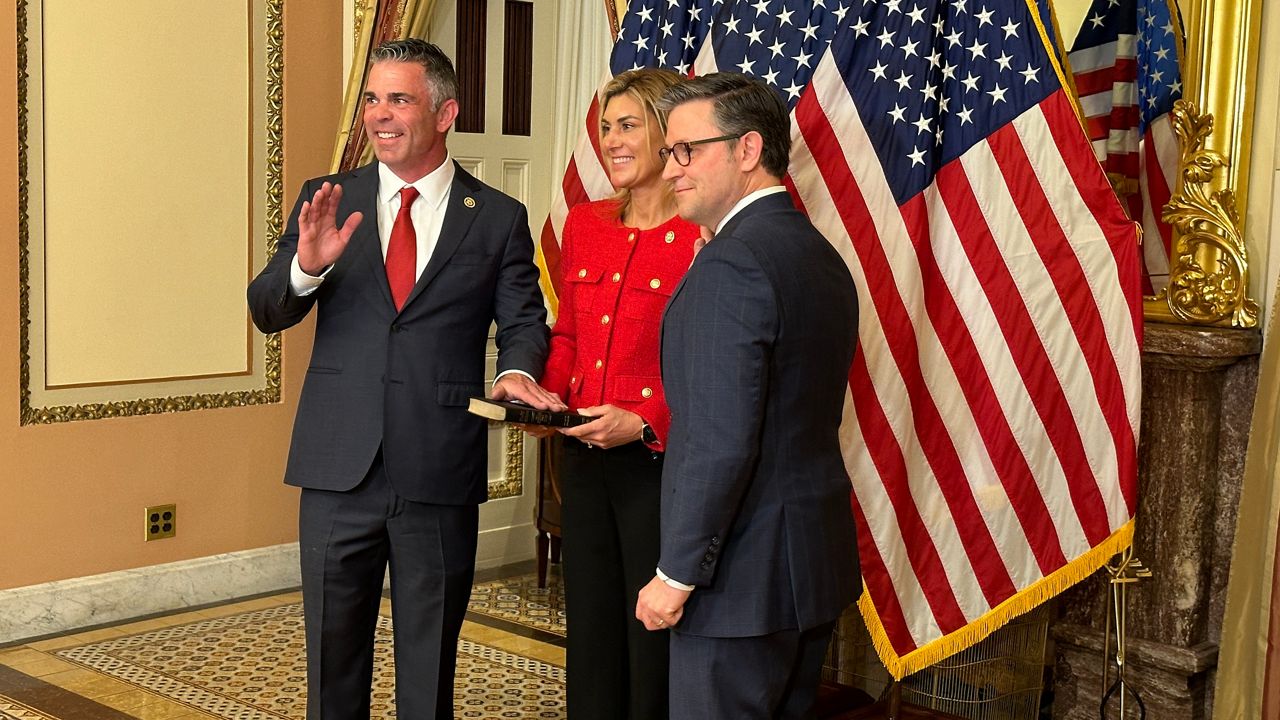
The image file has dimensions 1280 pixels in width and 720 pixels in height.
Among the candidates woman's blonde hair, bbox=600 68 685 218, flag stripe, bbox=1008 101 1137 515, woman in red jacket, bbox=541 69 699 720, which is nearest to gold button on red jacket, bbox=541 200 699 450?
woman in red jacket, bbox=541 69 699 720

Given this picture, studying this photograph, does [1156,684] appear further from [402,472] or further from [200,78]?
[200,78]

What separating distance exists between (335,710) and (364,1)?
334cm

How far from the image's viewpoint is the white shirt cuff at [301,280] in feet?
8.84

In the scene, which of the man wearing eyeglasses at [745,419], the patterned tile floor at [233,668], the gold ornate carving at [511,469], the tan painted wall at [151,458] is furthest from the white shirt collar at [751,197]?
the gold ornate carving at [511,469]

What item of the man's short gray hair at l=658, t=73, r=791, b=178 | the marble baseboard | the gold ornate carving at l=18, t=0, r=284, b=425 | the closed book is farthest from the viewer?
the marble baseboard

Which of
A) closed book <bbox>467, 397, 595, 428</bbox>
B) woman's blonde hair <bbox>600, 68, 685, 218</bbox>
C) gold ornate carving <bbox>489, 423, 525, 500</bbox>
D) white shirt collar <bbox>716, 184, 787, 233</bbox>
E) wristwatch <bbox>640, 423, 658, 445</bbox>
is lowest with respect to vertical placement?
gold ornate carving <bbox>489, 423, 525, 500</bbox>

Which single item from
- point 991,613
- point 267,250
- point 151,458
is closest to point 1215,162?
point 991,613

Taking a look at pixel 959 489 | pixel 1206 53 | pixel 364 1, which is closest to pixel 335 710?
pixel 959 489

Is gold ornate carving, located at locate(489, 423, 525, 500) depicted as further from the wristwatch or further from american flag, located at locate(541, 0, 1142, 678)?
the wristwatch

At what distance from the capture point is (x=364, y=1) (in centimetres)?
538

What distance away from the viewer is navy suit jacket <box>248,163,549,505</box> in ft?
9.20

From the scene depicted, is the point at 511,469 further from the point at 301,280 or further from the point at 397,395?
the point at 301,280

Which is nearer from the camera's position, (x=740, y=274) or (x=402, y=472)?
(x=740, y=274)

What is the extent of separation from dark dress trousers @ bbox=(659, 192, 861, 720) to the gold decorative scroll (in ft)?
5.77
